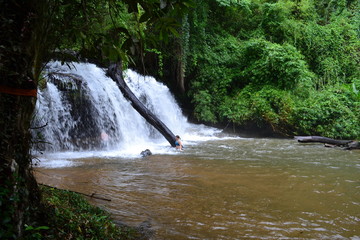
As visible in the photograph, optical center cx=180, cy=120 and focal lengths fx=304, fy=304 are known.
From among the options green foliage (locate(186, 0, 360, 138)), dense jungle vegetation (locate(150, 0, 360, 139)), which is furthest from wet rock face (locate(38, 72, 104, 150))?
green foliage (locate(186, 0, 360, 138))

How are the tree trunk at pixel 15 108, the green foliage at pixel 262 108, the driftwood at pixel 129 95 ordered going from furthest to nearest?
the green foliage at pixel 262 108, the driftwood at pixel 129 95, the tree trunk at pixel 15 108

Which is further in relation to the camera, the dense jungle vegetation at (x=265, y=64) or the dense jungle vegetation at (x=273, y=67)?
the dense jungle vegetation at (x=273, y=67)

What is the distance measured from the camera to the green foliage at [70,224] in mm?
2439

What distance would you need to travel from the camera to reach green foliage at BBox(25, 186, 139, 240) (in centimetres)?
244

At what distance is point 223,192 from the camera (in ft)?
18.7

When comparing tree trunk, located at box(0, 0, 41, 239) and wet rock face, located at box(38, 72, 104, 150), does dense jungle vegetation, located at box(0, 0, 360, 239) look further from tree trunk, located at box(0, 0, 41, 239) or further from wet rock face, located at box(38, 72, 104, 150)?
tree trunk, located at box(0, 0, 41, 239)

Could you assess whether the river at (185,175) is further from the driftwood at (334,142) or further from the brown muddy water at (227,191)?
the driftwood at (334,142)

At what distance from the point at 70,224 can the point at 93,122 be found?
927 cm

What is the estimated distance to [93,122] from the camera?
38.4 feet

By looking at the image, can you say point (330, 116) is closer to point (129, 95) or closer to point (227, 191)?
point (129, 95)

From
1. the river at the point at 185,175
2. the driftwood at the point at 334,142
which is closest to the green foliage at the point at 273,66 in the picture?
the river at the point at 185,175

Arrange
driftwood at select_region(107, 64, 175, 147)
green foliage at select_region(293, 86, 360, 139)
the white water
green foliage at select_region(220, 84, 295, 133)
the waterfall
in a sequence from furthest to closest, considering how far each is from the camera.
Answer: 1. green foliage at select_region(220, 84, 295, 133)
2. green foliage at select_region(293, 86, 360, 139)
3. driftwood at select_region(107, 64, 175, 147)
4. the waterfall
5. the white water

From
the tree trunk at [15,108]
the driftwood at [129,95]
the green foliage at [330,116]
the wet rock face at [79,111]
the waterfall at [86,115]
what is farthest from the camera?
the green foliage at [330,116]

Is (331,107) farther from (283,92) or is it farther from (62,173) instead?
(62,173)
